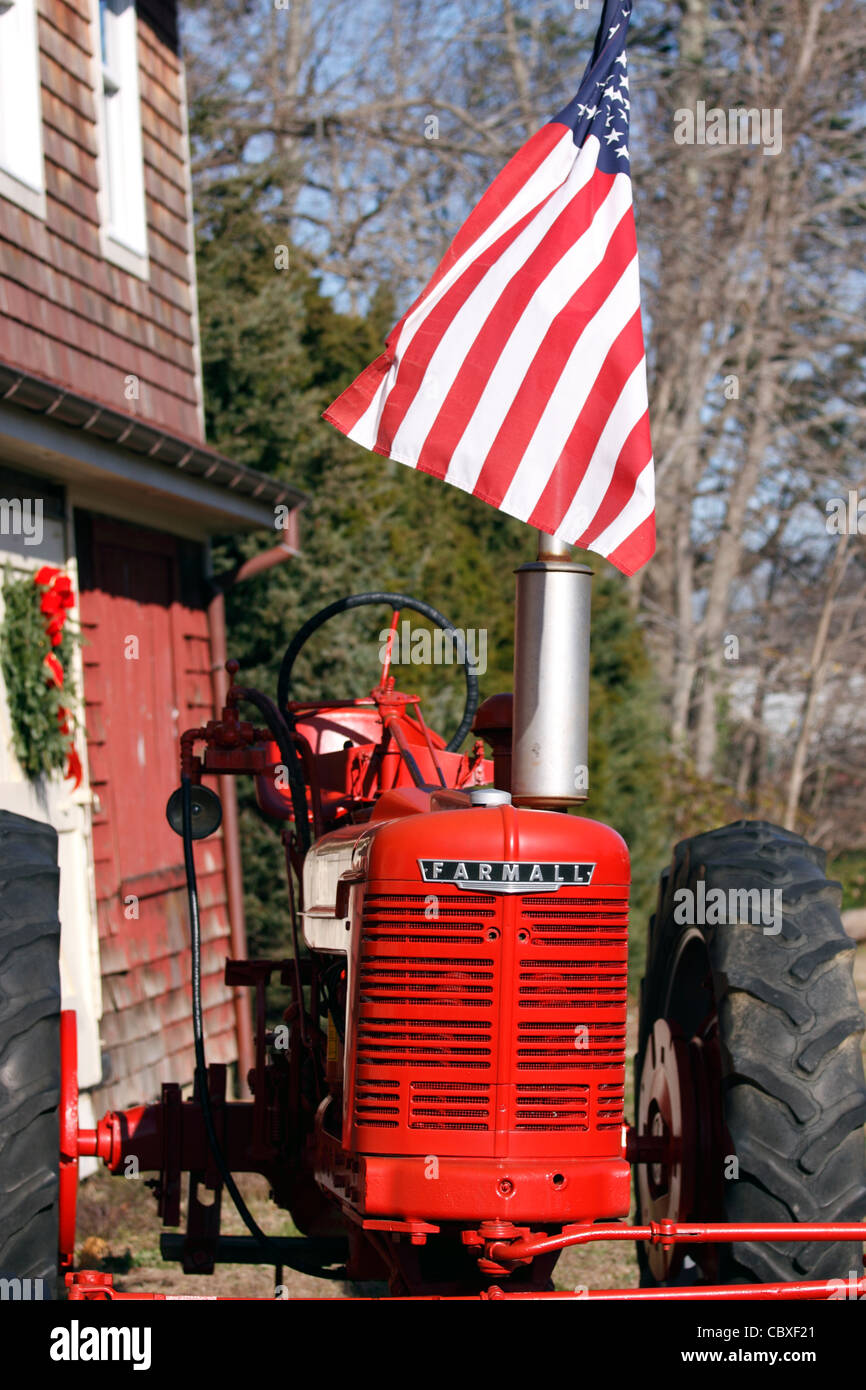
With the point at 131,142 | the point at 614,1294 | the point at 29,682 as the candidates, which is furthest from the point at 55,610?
the point at 614,1294

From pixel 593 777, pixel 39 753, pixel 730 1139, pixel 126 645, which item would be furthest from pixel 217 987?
pixel 730 1139

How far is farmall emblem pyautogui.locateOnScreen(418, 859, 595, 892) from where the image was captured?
318 centimetres

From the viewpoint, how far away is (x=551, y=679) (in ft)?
10.6

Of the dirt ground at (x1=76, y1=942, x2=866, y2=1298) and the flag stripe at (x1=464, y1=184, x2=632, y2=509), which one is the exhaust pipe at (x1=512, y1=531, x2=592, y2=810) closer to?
the flag stripe at (x1=464, y1=184, x2=632, y2=509)

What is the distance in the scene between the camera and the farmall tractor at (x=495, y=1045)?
319 centimetres

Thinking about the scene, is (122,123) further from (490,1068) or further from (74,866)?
(490,1068)

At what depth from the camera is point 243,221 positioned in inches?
475

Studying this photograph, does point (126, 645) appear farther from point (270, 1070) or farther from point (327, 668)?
point (270, 1070)

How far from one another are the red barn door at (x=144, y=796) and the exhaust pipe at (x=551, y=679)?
4.39 m

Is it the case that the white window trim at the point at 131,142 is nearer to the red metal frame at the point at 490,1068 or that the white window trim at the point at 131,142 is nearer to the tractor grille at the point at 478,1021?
the red metal frame at the point at 490,1068

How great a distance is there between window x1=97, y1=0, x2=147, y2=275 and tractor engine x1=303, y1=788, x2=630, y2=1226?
6.60m

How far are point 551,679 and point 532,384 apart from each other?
96 cm

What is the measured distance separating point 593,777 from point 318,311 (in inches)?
162

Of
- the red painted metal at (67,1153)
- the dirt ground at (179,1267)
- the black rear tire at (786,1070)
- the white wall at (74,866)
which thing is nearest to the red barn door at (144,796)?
the white wall at (74,866)
